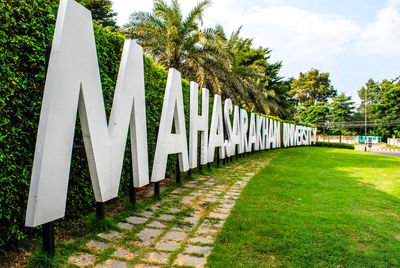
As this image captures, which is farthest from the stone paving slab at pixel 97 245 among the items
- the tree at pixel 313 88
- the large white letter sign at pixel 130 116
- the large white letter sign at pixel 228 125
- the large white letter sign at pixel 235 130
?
the tree at pixel 313 88

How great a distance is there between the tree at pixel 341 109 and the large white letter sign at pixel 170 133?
2149 inches

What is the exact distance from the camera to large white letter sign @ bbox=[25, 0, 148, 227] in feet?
8.38

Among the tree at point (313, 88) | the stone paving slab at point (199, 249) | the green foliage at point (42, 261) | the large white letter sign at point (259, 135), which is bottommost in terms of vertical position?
the stone paving slab at point (199, 249)

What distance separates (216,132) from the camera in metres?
9.13

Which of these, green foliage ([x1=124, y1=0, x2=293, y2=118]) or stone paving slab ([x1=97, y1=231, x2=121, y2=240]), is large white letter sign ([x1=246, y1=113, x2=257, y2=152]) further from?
stone paving slab ([x1=97, y1=231, x2=121, y2=240])

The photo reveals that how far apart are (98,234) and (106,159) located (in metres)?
0.97

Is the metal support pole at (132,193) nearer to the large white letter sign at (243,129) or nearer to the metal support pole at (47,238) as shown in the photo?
the metal support pole at (47,238)

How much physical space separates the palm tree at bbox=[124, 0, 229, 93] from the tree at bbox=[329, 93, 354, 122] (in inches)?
1846

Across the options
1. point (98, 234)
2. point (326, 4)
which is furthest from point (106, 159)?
point (326, 4)

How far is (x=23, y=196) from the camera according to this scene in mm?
2832

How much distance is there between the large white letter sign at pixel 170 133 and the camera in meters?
5.15

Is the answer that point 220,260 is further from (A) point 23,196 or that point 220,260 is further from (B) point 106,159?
(A) point 23,196

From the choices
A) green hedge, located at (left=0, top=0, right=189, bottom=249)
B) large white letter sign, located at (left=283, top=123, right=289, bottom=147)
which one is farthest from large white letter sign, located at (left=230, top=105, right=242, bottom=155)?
large white letter sign, located at (left=283, top=123, right=289, bottom=147)

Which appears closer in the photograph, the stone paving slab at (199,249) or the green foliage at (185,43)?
the stone paving slab at (199,249)
